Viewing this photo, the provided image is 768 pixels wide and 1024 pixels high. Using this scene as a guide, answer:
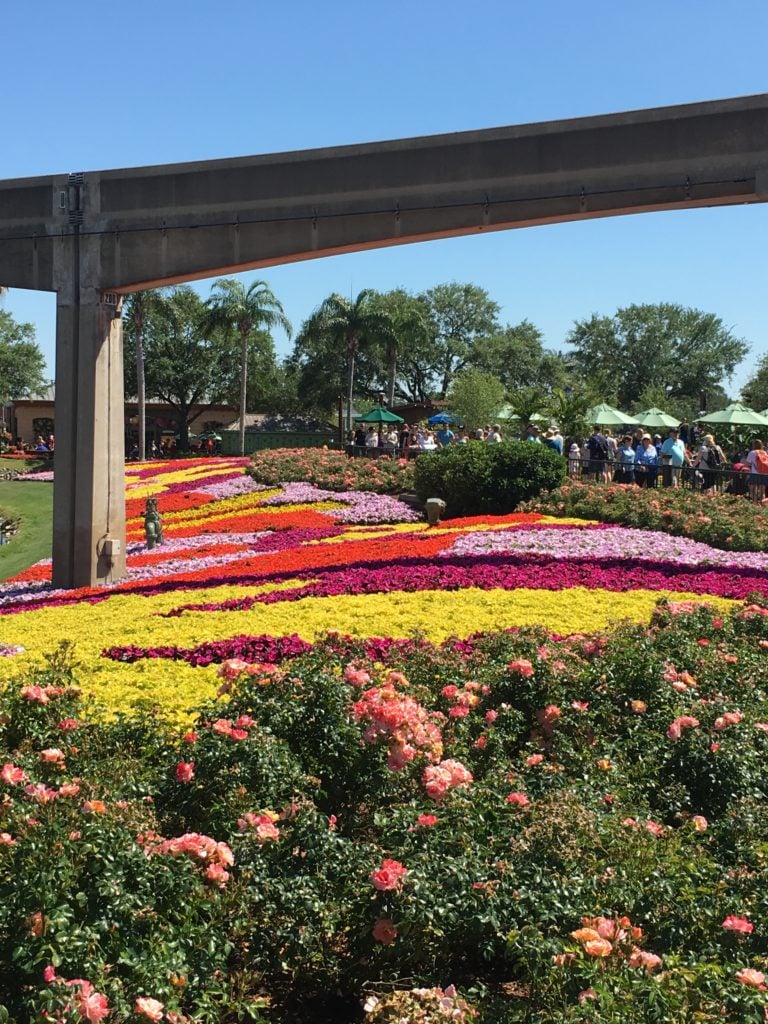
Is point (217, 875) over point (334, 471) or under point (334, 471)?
under

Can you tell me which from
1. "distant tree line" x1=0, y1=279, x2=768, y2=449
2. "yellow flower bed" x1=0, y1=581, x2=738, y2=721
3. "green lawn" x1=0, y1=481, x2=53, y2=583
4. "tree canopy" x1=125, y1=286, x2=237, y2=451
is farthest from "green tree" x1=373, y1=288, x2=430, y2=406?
"yellow flower bed" x1=0, y1=581, x2=738, y2=721

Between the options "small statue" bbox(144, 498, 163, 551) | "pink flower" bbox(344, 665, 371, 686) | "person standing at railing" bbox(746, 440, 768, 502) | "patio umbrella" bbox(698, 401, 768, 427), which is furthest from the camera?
"patio umbrella" bbox(698, 401, 768, 427)

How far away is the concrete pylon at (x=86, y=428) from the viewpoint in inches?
520

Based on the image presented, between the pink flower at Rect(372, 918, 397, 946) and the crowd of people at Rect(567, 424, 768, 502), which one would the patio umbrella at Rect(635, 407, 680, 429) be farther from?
the pink flower at Rect(372, 918, 397, 946)

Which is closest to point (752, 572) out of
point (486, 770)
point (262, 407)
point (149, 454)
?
point (486, 770)

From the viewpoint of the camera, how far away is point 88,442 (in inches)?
528

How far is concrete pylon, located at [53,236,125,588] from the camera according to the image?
43.3 ft

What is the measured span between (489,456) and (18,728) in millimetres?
12707

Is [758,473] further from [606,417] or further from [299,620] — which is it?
[606,417]

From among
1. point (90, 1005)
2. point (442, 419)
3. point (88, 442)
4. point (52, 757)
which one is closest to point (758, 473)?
point (88, 442)

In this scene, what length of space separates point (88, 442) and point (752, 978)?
11697 millimetres

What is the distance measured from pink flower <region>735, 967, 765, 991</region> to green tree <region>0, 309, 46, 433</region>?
62.2 meters

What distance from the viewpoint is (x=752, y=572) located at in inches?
434

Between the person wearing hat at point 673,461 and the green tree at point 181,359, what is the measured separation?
42117mm
